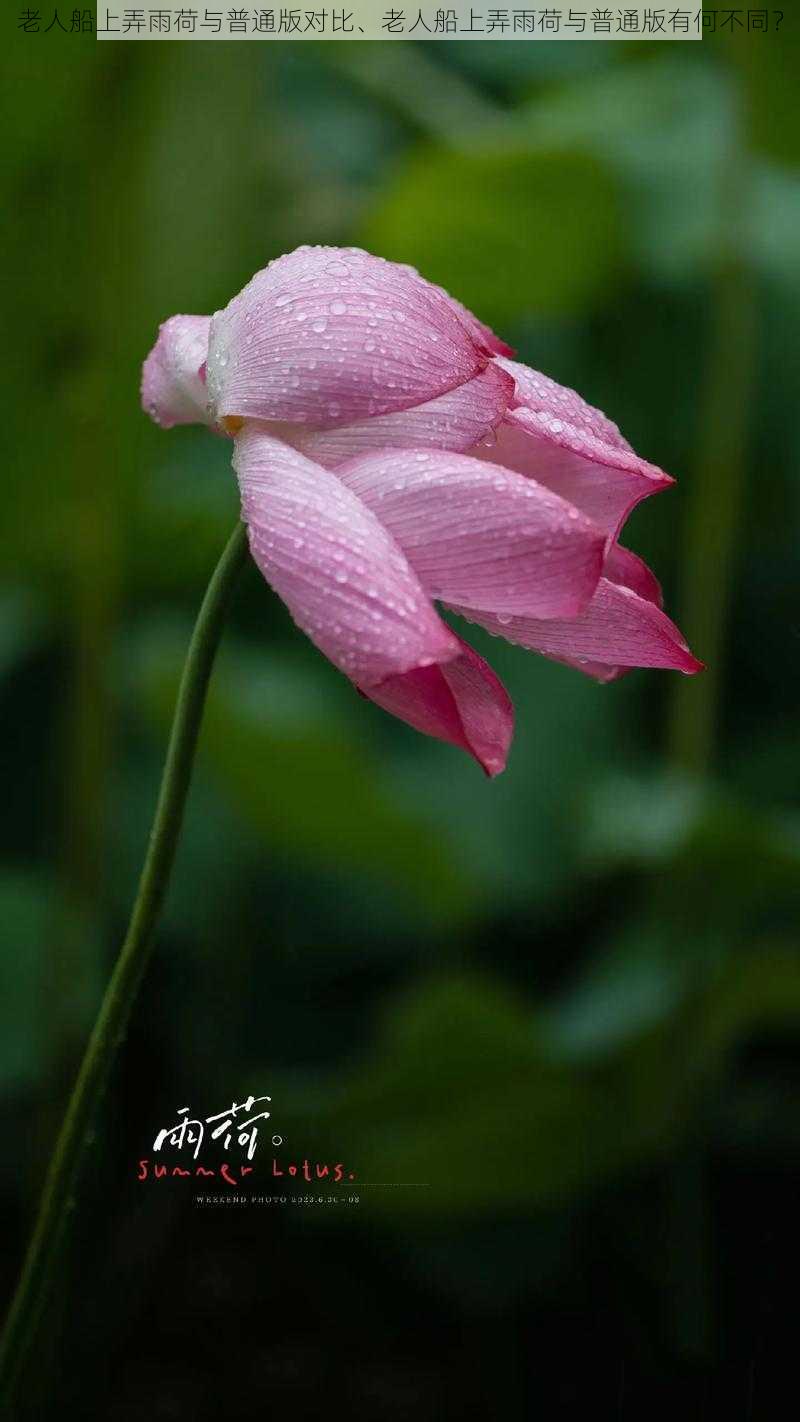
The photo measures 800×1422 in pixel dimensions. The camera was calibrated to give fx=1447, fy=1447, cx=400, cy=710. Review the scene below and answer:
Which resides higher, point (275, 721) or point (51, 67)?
point (51, 67)

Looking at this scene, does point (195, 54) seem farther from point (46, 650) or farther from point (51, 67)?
point (46, 650)

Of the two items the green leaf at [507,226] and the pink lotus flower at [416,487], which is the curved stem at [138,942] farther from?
the green leaf at [507,226]

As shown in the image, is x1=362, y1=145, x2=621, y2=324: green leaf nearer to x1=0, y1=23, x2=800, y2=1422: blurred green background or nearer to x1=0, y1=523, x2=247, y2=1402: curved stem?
Answer: x1=0, y1=23, x2=800, y2=1422: blurred green background

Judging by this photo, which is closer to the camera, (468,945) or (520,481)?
(520,481)

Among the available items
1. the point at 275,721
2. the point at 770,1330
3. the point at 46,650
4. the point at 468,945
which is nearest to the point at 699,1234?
the point at 770,1330

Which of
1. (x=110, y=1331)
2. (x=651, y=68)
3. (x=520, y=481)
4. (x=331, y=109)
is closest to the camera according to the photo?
(x=520, y=481)

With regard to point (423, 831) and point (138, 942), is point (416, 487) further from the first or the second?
point (423, 831)
